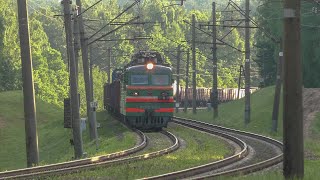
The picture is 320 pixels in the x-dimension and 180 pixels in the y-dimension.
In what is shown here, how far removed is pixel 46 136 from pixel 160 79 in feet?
60.9

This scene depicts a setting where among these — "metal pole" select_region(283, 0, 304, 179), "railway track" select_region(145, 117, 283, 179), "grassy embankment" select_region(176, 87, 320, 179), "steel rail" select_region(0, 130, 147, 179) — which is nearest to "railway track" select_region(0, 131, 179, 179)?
"steel rail" select_region(0, 130, 147, 179)

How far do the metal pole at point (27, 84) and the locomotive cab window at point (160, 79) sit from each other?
39.3 feet

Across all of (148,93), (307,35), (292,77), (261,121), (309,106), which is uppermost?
(307,35)

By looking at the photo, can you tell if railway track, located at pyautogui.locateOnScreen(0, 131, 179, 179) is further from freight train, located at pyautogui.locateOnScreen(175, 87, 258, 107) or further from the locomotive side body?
freight train, located at pyautogui.locateOnScreen(175, 87, 258, 107)

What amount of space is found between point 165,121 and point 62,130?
18.2 metres

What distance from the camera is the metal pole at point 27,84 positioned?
67.1ft

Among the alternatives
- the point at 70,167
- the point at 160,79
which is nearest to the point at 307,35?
the point at 160,79

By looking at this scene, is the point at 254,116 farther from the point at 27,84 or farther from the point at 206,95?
the point at 206,95

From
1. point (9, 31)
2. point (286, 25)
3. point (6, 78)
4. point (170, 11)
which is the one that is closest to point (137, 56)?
point (286, 25)

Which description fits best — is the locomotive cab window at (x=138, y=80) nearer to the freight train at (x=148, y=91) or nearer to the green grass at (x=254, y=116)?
the freight train at (x=148, y=91)

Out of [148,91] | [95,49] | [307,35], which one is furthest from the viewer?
[95,49]

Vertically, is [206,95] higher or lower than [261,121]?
lower

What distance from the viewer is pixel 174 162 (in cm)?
1909

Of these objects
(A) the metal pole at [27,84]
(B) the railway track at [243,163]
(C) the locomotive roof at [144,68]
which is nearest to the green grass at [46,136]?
(A) the metal pole at [27,84]
